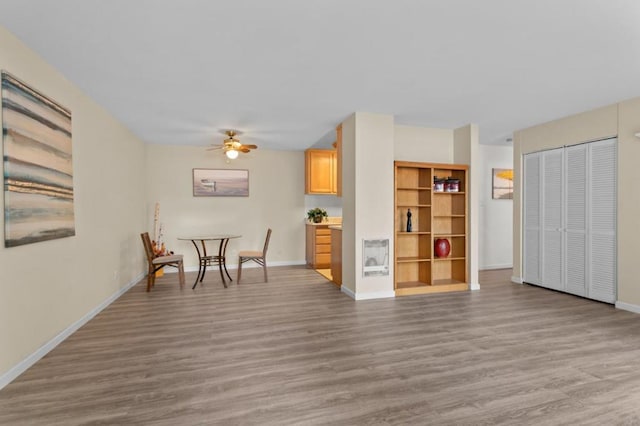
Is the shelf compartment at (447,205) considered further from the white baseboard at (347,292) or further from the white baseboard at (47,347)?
the white baseboard at (47,347)

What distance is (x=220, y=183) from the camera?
6.72m

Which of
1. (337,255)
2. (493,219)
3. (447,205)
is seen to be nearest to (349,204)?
(337,255)

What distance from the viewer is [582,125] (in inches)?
177

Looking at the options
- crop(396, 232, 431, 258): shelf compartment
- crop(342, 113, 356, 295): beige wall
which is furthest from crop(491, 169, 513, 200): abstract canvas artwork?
crop(342, 113, 356, 295): beige wall

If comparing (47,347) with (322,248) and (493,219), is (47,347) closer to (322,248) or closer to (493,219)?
(322,248)

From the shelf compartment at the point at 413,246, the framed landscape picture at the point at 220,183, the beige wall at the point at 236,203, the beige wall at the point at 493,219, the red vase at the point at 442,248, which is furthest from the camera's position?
the beige wall at the point at 493,219

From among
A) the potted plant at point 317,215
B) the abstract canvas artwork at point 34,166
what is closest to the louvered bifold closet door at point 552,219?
the potted plant at point 317,215

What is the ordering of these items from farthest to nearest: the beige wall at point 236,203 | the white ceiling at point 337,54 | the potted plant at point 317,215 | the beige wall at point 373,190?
the potted plant at point 317,215
the beige wall at point 236,203
the beige wall at point 373,190
the white ceiling at point 337,54

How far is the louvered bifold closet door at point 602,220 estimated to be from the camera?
416 centimetres

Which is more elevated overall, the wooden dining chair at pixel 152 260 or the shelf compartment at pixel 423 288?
the wooden dining chair at pixel 152 260

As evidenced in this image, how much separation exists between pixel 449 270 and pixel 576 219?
1.90 meters

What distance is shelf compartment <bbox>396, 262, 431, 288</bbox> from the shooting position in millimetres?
5070

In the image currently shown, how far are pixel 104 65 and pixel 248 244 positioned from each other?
4.47 m

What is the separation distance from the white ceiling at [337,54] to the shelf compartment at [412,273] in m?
2.30
